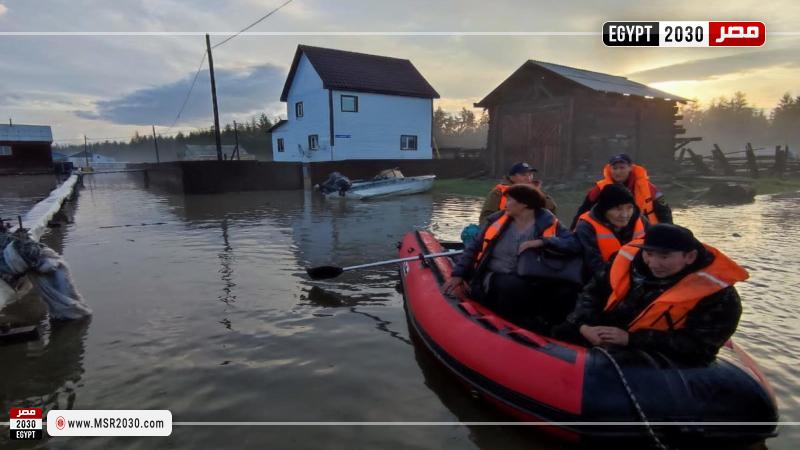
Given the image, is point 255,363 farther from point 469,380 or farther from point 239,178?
point 239,178

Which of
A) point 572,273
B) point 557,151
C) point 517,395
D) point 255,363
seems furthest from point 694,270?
point 557,151

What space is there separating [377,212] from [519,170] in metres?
10.3

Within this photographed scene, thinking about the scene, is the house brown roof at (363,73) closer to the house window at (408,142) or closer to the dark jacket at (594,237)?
the house window at (408,142)

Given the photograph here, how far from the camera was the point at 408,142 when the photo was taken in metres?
30.8

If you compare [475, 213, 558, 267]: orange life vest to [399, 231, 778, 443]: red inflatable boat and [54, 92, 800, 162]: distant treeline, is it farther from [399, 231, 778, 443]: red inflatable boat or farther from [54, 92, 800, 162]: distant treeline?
[54, 92, 800, 162]: distant treeline

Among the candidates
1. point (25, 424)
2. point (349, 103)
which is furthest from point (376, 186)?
point (25, 424)

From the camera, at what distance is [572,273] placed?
4.11 metres

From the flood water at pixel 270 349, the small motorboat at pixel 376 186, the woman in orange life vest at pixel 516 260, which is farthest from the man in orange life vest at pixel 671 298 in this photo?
the small motorboat at pixel 376 186

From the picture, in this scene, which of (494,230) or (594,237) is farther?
(494,230)

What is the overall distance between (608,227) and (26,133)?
4889 centimetres

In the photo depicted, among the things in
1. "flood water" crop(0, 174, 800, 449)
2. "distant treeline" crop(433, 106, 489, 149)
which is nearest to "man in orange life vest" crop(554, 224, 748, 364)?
"flood water" crop(0, 174, 800, 449)

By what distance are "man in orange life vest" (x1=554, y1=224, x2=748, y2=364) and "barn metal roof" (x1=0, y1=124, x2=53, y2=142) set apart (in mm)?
48336

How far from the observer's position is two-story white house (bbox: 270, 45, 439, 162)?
27719 mm

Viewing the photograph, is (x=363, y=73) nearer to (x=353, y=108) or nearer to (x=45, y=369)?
(x=353, y=108)
